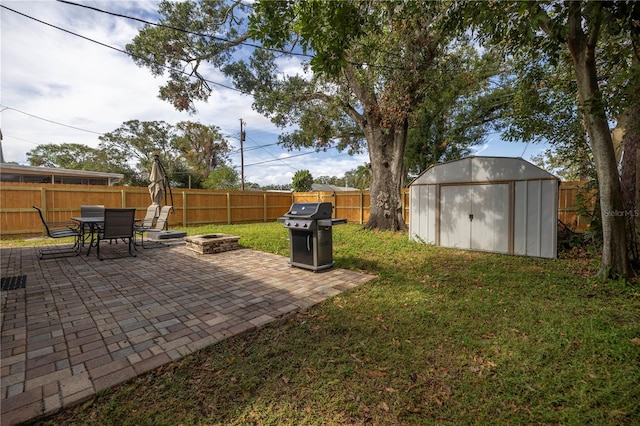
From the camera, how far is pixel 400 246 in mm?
6984

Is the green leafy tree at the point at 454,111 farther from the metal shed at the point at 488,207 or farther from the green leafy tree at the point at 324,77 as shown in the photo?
the metal shed at the point at 488,207

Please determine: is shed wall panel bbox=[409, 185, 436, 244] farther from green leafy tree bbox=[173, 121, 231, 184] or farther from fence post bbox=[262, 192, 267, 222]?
green leafy tree bbox=[173, 121, 231, 184]

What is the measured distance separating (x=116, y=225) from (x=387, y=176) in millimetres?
8194

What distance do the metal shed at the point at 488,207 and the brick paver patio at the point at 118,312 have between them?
379cm

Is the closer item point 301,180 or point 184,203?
point 184,203

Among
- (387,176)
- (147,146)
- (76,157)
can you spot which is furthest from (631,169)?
→ (76,157)

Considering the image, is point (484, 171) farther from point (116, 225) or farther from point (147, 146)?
point (147, 146)

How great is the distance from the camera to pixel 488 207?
20.9 feet

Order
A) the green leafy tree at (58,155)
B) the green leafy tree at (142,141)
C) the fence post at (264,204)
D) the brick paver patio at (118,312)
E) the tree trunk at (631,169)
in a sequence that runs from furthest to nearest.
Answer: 1. the green leafy tree at (58,155)
2. the green leafy tree at (142,141)
3. the fence post at (264,204)
4. the tree trunk at (631,169)
5. the brick paver patio at (118,312)

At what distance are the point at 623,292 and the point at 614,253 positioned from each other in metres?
0.81

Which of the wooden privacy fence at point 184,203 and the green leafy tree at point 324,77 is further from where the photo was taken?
the wooden privacy fence at point 184,203

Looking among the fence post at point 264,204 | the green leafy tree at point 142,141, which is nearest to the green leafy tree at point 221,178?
the green leafy tree at point 142,141

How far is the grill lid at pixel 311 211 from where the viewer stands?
4.49m

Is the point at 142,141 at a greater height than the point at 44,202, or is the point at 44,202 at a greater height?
the point at 142,141
